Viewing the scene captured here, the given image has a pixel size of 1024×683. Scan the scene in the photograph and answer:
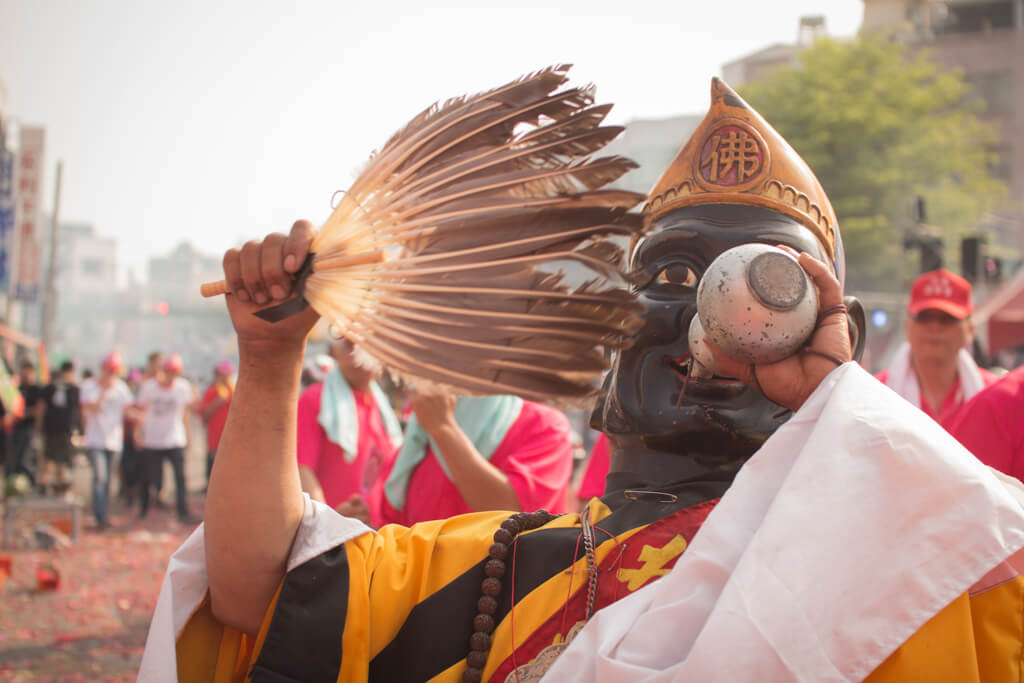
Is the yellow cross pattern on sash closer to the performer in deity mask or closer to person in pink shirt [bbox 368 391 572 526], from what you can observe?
the performer in deity mask

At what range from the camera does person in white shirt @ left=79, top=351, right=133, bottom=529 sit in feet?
31.2

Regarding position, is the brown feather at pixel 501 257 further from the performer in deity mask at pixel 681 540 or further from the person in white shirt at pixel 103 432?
the person in white shirt at pixel 103 432

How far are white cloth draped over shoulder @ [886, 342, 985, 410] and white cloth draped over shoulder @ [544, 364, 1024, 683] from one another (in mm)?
3187

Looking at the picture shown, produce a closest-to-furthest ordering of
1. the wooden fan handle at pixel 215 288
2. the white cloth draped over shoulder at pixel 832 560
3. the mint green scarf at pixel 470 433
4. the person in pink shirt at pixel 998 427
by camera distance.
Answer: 1. the white cloth draped over shoulder at pixel 832 560
2. the wooden fan handle at pixel 215 288
3. the person in pink shirt at pixel 998 427
4. the mint green scarf at pixel 470 433

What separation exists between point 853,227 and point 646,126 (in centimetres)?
1316

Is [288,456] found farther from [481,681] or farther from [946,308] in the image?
[946,308]

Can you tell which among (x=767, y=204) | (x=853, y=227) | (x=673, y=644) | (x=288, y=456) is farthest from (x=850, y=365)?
(x=853, y=227)

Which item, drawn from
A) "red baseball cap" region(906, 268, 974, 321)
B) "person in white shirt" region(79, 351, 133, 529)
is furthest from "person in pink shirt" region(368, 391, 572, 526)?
"person in white shirt" region(79, 351, 133, 529)

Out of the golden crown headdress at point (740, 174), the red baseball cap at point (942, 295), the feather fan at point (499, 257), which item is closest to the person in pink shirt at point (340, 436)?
the golden crown headdress at point (740, 174)

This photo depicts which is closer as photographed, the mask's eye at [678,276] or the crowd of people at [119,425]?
the mask's eye at [678,276]

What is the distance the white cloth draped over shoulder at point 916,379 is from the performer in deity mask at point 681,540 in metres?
2.61

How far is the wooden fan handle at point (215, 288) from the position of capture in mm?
1560

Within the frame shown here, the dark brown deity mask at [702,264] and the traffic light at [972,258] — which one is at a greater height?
the traffic light at [972,258]

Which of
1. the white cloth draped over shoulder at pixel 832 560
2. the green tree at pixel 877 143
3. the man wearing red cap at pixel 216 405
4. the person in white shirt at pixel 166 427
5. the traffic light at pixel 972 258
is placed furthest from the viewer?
the green tree at pixel 877 143
